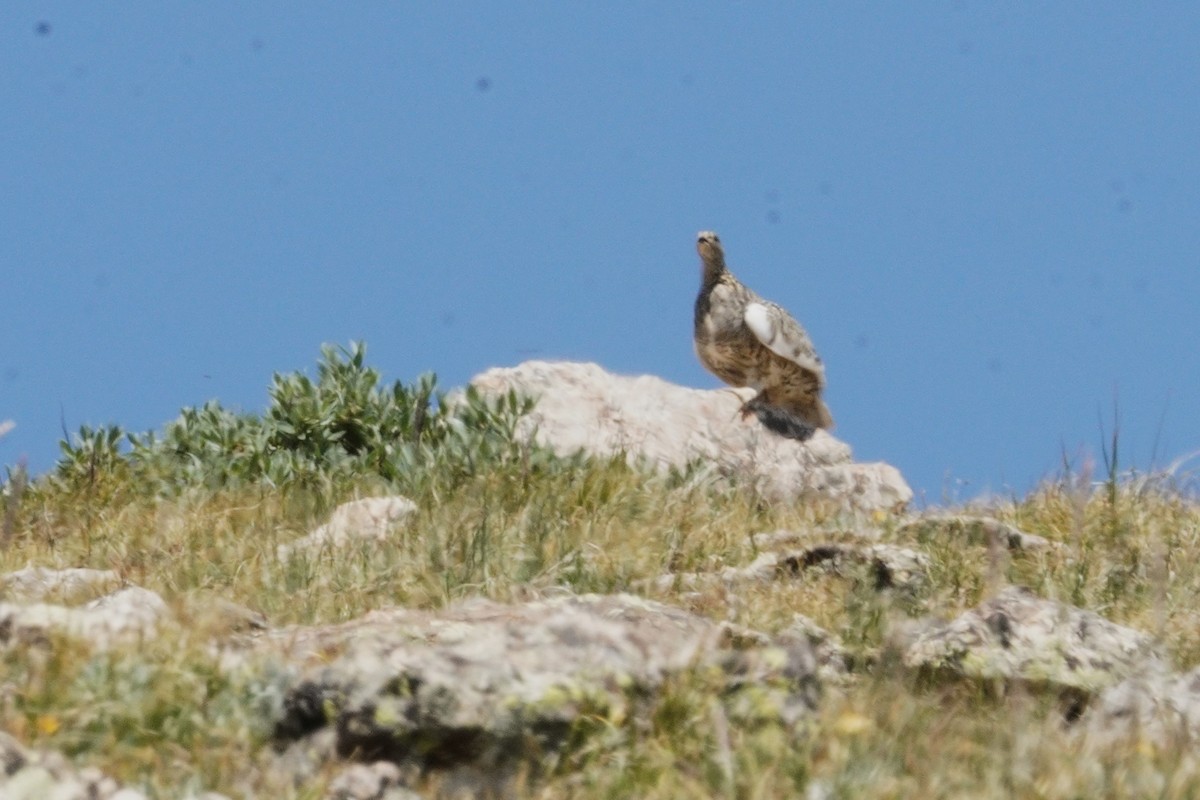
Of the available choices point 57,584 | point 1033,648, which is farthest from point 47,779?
point 1033,648

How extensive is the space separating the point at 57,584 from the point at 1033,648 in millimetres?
3826

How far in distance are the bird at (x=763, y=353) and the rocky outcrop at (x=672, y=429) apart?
2.38ft

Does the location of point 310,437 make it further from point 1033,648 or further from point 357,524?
point 1033,648

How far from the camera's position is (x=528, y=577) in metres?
7.88

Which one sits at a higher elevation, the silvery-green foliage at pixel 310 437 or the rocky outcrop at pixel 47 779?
the silvery-green foliage at pixel 310 437

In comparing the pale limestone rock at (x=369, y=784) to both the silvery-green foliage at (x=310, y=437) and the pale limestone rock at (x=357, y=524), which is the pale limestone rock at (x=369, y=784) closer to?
the pale limestone rock at (x=357, y=524)

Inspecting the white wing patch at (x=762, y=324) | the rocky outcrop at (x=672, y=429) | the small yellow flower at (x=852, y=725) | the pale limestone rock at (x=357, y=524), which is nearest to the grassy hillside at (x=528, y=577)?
the small yellow flower at (x=852, y=725)

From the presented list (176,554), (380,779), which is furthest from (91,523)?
(380,779)

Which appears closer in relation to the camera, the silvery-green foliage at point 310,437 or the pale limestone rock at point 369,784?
the pale limestone rock at point 369,784

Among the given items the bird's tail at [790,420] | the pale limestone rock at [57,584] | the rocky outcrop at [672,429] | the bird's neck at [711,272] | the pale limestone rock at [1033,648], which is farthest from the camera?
the bird's neck at [711,272]

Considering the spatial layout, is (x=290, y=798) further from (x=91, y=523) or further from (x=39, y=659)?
(x=91, y=523)

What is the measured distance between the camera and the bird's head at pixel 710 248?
16672mm

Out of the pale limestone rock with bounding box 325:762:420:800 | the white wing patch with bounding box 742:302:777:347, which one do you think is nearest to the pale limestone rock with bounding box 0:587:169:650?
the pale limestone rock with bounding box 325:762:420:800

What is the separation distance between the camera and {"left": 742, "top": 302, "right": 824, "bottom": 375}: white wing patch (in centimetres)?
1577
